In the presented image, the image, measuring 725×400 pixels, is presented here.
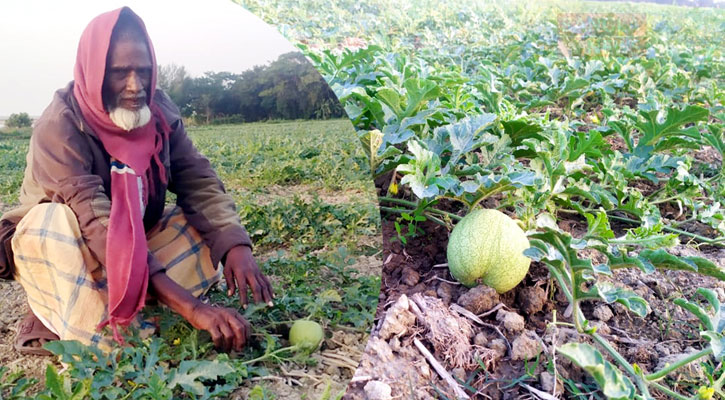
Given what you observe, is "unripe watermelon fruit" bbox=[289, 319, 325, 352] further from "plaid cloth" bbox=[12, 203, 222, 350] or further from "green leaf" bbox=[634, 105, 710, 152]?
"green leaf" bbox=[634, 105, 710, 152]

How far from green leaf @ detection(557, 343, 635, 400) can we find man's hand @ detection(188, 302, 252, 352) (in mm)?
898

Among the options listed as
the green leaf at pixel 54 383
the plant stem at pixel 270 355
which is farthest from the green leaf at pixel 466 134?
the green leaf at pixel 54 383

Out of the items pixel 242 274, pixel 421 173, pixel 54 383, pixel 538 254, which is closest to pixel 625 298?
pixel 538 254

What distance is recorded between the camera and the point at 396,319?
2.50m

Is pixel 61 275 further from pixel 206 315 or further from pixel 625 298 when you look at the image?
pixel 625 298

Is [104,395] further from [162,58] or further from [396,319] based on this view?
[396,319]

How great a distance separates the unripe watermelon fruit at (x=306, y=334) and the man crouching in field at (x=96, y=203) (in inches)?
12.0

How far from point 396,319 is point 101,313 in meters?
1.13

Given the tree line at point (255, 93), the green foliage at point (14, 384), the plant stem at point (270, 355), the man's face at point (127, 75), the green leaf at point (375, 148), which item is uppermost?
the man's face at point (127, 75)

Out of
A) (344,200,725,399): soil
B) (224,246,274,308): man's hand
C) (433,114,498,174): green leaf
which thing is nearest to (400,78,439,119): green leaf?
(433,114,498,174): green leaf

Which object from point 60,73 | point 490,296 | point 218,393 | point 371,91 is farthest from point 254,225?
point 371,91

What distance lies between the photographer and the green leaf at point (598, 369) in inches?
74.6

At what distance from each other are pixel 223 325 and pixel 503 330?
1.22 m

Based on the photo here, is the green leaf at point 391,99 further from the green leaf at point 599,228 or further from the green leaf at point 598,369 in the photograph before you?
the green leaf at point 598,369
